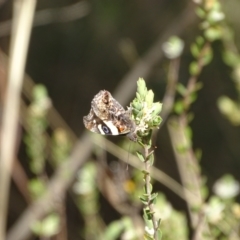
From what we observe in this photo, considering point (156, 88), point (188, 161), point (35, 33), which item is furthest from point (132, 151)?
point (35, 33)

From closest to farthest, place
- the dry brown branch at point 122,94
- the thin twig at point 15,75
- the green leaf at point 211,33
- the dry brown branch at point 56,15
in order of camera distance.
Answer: the green leaf at point 211,33 < the thin twig at point 15,75 < the dry brown branch at point 122,94 < the dry brown branch at point 56,15

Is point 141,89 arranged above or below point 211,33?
below

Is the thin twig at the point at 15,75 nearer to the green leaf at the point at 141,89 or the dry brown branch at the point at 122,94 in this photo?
the dry brown branch at the point at 122,94

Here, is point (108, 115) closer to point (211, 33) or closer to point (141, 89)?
point (141, 89)

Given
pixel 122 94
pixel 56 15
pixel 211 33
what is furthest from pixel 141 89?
pixel 56 15

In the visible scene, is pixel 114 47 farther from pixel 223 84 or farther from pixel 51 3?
pixel 223 84

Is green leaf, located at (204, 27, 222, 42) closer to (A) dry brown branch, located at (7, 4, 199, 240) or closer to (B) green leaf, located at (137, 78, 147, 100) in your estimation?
(B) green leaf, located at (137, 78, 147, 100)

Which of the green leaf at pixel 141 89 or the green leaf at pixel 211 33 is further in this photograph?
the green leaf at pixel 211 33

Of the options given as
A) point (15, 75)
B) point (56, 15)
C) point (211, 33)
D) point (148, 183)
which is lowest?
point (148, 183)

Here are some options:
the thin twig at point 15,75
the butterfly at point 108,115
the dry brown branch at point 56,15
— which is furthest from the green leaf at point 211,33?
the dry brown branch at point 56,15

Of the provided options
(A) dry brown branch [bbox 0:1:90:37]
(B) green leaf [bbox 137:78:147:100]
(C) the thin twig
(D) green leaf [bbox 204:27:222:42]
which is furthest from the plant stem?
(A) dry brown branch [bbox 0:1:90:37]

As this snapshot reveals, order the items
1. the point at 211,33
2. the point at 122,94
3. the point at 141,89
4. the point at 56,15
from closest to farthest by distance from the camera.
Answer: the point at 141,89 < the point at 211,33 < the point at 122,94 < the point at 56,15
